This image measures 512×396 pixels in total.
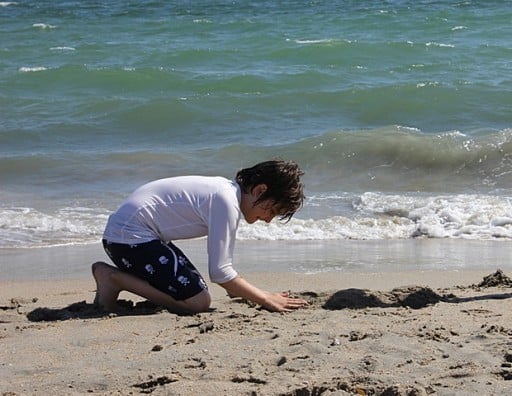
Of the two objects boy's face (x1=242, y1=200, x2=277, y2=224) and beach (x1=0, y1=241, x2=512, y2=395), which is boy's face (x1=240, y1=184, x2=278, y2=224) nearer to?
boy's face (x1=242, y1=200, x2=277, y2=224)

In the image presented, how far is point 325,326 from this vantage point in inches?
163

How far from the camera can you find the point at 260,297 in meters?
4.51

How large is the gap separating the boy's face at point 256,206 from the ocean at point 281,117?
2518mm

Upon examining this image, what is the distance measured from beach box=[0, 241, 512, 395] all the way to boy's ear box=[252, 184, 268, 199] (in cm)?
55

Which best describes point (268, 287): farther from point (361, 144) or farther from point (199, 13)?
Answer: point (199, 13)

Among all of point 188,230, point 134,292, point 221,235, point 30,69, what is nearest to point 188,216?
point 188,230

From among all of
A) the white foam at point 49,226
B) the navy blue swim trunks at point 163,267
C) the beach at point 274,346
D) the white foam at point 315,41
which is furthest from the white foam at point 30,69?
the navy blue swim trunks at point 163,267

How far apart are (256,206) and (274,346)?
85 cm

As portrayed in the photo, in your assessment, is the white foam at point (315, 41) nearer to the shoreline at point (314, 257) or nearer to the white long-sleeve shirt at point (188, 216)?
the shoreline at point (314, 257)

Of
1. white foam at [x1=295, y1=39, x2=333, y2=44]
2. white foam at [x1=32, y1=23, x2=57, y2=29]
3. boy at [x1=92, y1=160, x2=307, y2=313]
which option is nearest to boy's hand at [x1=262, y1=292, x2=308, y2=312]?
boy at [x1=92, y1=160, x2=307, y2=313]

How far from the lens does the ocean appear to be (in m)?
7.87

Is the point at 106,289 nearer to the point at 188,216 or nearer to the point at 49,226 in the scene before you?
the point at 188,216

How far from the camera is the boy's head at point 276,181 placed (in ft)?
14.7

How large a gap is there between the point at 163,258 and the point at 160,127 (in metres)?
7.75
